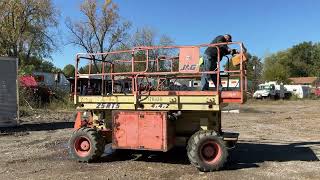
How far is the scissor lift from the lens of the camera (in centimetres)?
1024

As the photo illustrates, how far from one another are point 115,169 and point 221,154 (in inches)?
89.3

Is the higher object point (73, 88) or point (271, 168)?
point (73, 88)

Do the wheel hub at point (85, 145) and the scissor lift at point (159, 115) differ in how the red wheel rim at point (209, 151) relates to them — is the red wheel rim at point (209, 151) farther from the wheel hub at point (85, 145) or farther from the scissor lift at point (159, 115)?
the wheel hub at point (85, 145)

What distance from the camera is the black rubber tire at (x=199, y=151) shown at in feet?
33.0

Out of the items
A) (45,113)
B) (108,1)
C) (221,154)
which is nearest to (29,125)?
(45,113)

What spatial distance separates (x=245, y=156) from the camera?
476 inches

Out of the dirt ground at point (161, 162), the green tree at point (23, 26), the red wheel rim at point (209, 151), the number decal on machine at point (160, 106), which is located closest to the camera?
the dirt ground at point (161, 162)

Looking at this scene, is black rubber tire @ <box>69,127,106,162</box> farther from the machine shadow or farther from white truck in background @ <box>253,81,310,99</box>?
white truck in background @ <box>253,81,310,99</box>

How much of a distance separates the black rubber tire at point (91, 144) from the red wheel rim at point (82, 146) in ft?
0.13

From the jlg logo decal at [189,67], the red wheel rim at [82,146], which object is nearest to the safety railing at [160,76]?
the jlg logo decal at [189,67]

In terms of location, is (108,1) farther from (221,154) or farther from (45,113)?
(221,154)

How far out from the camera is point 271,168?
34.0ft

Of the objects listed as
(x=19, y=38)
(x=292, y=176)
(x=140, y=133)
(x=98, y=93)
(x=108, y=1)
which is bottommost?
(x=292, y=176)

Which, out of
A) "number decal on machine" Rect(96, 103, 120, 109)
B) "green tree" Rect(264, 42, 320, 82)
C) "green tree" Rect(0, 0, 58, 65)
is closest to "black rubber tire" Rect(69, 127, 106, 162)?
"number decal on machine" Rect(96, 103, 120, 109)
